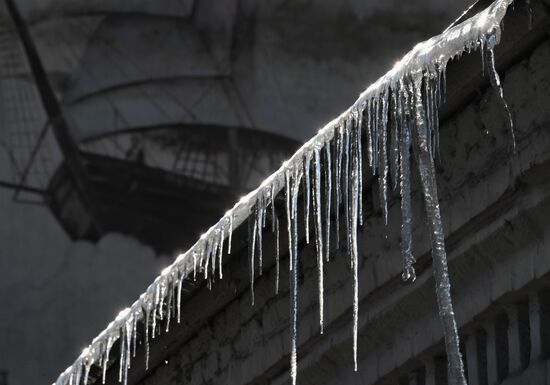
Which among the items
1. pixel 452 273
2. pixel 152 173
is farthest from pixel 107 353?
pixel 152 173

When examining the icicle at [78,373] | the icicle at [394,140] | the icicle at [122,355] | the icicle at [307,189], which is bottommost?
the icicle at [394,140]

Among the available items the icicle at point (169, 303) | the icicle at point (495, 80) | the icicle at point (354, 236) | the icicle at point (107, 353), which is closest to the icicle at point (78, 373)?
the icicle at point (107, 353)

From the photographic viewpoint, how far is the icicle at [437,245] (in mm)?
5672

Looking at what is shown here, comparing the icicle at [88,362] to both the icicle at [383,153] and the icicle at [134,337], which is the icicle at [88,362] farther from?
the icicle at [383,153]

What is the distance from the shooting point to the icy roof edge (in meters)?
5.50

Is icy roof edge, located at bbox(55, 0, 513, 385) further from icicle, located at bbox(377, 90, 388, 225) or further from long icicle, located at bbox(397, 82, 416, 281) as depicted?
long icicle, located at bbox(397, 82, 416, 281)

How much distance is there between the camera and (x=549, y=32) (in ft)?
18.2

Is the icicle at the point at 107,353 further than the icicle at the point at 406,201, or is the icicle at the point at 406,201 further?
the icicle at the point at 107,353

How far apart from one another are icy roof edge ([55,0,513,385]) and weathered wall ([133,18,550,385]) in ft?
0.82

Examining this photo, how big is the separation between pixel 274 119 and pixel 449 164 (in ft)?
79.7

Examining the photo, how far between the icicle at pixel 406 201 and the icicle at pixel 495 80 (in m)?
0.45

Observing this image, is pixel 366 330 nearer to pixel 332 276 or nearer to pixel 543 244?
pixel 332 276

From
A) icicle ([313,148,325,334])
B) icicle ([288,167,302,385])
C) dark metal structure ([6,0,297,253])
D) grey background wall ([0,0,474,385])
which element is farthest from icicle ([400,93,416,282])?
dark metal structure ([6,0,297,253])

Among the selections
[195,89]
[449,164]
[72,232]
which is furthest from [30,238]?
[449,164]
